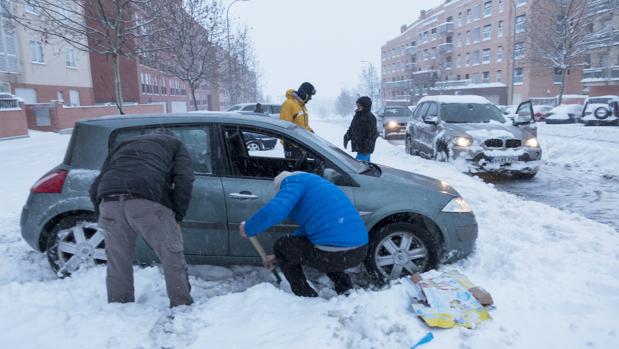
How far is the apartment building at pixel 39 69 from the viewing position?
77.9 ft

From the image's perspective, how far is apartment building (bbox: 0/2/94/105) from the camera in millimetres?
23734

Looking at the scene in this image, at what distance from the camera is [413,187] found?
3.88m

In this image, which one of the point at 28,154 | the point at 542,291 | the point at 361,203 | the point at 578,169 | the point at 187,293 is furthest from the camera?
the point at 28,154

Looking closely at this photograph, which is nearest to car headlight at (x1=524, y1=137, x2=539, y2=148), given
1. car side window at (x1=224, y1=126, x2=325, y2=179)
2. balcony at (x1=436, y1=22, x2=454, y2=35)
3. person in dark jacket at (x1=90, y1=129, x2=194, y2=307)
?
car side window at (x1=224, y1=126, x2=325, y2=179)

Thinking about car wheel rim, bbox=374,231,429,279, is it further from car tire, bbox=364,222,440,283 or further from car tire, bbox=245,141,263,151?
car tire, bbox=245,141,263,151

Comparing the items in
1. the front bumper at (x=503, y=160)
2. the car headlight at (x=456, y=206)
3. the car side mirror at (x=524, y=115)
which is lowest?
the front bumper at (x=503, y=160)

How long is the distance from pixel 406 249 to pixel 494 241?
1332 mm

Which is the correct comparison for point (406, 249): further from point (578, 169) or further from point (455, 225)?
point (578, 169)

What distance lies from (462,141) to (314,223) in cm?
663

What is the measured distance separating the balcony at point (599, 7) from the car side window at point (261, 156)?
35.7 meters

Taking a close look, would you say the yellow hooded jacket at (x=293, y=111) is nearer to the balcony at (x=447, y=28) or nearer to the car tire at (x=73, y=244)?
the car tire at (x=73, y=244)

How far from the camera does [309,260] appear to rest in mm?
3193

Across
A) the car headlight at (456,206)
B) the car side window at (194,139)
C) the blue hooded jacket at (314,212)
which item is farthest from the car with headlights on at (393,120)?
the blue hooded jacket at (314,212)

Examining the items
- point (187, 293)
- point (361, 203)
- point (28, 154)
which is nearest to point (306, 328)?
point (187, 293)
